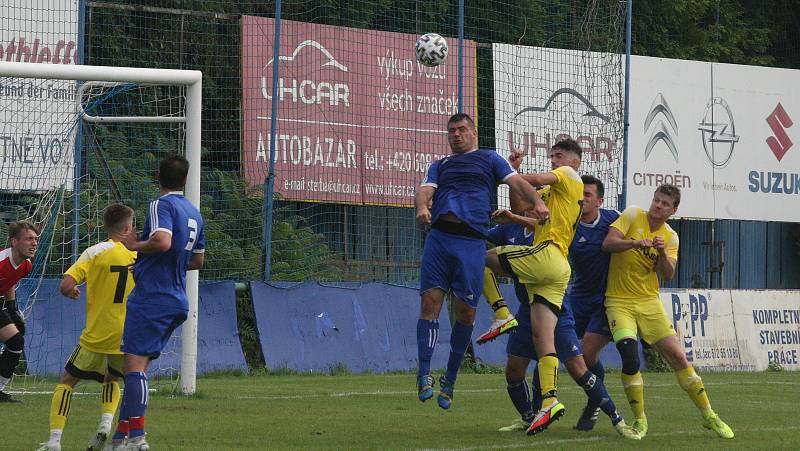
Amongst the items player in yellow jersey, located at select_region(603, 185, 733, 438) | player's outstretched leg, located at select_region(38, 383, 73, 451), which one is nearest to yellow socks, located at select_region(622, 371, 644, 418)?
player in yellow jersey, located at select_region(603, 185, 733, 438)

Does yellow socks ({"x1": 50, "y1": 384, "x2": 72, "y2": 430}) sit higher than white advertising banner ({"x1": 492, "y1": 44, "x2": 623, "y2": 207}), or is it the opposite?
white advertising banner ({"x1": 492, "y1": 44, "x2": 623, "y2": 207})

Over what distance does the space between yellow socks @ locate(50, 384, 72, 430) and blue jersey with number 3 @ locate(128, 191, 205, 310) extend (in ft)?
3.09

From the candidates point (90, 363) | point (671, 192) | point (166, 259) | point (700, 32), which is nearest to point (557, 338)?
point (671, 192)

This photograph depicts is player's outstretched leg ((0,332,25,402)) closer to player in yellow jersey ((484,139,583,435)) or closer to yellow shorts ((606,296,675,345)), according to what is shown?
player in yellow jersey ((484,139,583,435))

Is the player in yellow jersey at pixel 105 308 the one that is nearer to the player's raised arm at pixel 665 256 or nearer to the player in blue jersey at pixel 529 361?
the player in blue jersey at pixel 529 361

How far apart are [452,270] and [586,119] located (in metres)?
12.8

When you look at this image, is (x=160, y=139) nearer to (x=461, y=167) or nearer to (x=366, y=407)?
(x=366, y=407)

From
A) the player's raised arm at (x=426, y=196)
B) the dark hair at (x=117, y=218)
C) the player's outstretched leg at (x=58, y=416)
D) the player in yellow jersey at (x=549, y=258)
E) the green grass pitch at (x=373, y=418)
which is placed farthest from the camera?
the player in yellow jersey at (x=549, y=258)

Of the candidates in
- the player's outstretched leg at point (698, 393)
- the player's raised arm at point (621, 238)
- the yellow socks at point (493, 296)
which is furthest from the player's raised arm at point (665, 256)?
the yellow socks at point (493, 296)

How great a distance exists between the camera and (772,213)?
25.8 meters

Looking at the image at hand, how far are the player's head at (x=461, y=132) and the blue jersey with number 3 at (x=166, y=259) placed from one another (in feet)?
8.11

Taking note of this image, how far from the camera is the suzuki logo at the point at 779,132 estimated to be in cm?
2600

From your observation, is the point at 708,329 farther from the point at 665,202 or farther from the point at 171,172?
the point at 171,172

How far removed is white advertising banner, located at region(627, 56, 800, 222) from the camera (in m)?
23.9
